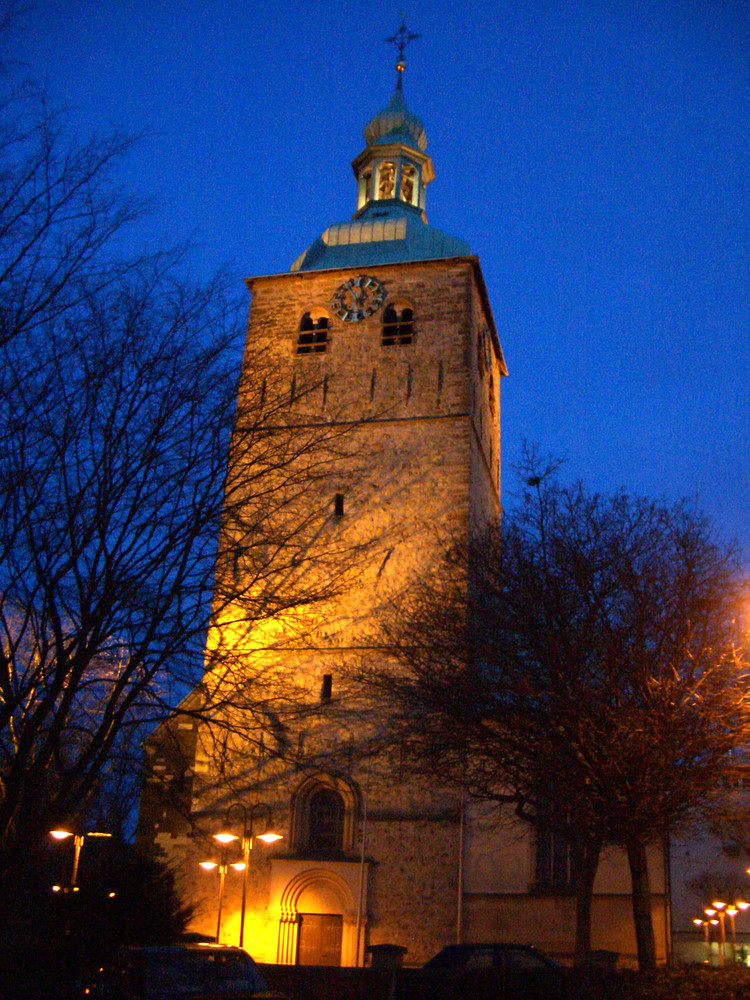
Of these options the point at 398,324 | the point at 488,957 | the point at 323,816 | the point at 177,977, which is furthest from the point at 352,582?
the point at 177,977

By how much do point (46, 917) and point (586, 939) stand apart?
28.2ft

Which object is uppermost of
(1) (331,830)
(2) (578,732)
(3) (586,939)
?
(2) (578,732)

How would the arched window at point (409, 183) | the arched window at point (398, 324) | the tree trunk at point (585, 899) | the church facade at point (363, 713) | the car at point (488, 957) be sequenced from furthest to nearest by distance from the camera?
the arched window at point (409, 183), the arched window at point (398, 324), the church facade at point (363, 713), the tree trunk at point (585, 899), the car at point (488, 957)

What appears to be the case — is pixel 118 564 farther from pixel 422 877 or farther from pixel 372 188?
pixel 372 188

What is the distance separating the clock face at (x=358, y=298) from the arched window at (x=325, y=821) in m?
12.3

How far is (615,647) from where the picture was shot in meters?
15.9

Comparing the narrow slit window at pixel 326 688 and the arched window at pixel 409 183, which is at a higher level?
the arched window at pixel 409 183

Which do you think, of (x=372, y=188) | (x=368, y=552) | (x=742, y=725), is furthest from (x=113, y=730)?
(x=372, y=188)

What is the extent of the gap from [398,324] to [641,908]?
51.7 feet

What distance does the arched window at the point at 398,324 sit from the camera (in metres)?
25.6

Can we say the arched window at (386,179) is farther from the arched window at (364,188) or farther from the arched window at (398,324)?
the arched window at (398,324)

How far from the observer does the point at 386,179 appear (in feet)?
101

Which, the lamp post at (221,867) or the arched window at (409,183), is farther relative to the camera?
the arched window at (409,183)

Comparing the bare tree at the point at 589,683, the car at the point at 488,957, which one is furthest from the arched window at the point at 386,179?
the car at the point at 488,957
